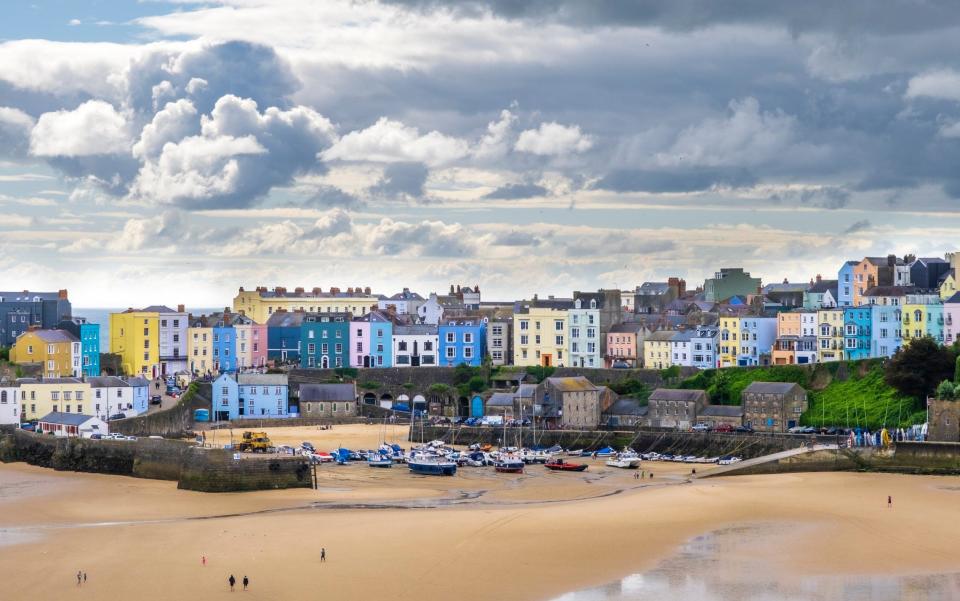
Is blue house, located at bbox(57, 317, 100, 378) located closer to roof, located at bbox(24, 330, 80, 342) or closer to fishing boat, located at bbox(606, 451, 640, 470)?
roof, located at bbox(24, 330, 80, 342)

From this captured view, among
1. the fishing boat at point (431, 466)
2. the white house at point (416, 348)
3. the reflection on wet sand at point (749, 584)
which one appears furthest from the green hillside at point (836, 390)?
the reflection on wet sand at point (749, 584)

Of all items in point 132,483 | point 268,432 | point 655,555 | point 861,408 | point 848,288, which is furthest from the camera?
point 848,288

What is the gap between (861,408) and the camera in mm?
59750

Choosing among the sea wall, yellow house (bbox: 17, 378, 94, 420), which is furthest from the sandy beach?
yellow house (bbox: 17, 378, 94, 420)

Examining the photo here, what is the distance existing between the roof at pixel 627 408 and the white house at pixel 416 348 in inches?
731

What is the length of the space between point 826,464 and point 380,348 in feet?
130

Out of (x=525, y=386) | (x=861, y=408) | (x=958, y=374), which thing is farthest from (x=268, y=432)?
(x=958, y=374)

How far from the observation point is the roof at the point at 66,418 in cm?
5574

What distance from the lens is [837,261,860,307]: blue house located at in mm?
83188

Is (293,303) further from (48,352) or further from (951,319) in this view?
(951,319)

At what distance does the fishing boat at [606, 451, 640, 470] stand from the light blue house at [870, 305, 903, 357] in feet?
68.4

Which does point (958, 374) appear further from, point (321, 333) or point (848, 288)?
point (321, 333)

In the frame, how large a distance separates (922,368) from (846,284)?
27.3 metres

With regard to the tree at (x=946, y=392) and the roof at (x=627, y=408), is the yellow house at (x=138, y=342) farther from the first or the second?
the tree at (x=946, y=392)
